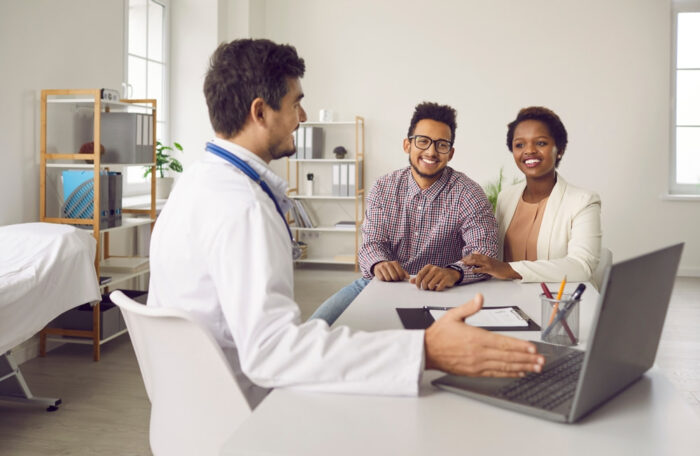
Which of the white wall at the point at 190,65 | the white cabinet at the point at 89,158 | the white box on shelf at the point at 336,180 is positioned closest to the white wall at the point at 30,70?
the white cabinet at the point at 89,158

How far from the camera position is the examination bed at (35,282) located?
2607 millimetres

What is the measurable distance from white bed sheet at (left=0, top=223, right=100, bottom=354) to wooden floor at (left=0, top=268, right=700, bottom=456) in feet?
1.11

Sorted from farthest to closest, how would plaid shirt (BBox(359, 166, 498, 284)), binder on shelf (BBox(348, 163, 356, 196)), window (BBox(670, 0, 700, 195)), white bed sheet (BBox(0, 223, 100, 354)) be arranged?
binder on shelf (BBox(348, 163, 356, 196)), window (BBox(670, 0, 700, 195)), white bed sheet (BBox(0, 223, 100, 354)), plaid shirt (BBox(359, 166, 498, 284))

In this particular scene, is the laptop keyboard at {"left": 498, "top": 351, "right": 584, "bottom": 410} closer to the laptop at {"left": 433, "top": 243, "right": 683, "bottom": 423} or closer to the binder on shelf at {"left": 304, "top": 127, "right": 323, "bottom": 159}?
the laptop at {"left": 433, "top": 243, "right": 683, "bottom": 423}

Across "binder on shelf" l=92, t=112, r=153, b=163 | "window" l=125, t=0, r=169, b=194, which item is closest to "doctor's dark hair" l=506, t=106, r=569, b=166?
"binder on shelf" l=92, t=112, r=153, b=163

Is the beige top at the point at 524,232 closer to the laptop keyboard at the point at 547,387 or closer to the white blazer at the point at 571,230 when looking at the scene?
the white blazer at the point at 571,230

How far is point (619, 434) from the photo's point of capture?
933 millimetres

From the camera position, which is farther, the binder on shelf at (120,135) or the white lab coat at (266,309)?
the binder on shelf at (120,135)

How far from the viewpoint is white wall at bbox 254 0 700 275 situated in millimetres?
5906

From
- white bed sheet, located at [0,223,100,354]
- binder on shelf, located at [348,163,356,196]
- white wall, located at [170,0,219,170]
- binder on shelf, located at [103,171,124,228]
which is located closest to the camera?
white bed sheet, located at [0,223,100,354]

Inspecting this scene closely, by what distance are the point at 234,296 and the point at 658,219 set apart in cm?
575

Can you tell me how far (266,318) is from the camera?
3.38 feet

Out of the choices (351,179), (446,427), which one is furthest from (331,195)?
(446,427)

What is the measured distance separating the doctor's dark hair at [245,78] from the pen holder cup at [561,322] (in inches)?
28.0
